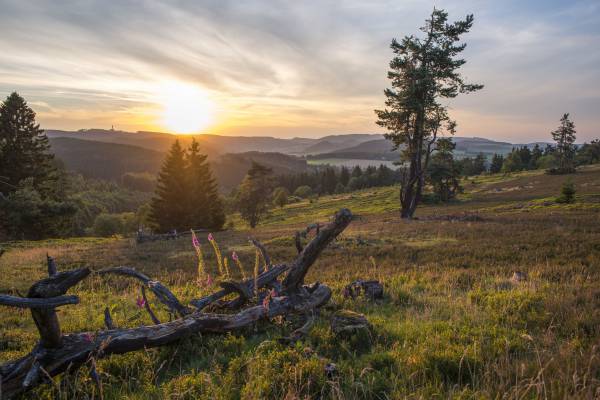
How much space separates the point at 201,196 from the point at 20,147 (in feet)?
71.4

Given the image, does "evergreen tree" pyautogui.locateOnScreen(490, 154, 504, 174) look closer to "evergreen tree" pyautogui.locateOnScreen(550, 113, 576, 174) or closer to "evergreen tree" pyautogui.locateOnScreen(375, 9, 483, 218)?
"evergreen tree" pyautogui.locateOnScreen(550, 113, 576, 174)

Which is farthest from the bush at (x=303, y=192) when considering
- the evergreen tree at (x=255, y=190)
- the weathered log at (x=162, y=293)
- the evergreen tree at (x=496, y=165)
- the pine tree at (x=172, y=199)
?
the weathered log at (x=162, y=293)

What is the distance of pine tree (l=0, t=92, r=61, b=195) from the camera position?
38.5 m

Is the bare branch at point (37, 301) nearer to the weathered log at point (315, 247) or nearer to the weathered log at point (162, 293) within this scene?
the weathered log at point (162, 293)

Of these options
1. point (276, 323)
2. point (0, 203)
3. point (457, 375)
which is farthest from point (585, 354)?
point (0, 203)

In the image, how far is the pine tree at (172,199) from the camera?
4184 centimetres

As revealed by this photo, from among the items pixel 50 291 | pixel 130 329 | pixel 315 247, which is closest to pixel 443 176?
pixel 315 247

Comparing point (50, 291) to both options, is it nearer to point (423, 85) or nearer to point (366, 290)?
point (366, 290)

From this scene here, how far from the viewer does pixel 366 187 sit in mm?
134250

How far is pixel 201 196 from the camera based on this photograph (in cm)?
4400

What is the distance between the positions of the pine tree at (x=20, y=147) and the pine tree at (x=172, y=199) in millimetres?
13631

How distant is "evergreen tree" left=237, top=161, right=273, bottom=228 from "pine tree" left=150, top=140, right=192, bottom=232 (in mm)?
13061

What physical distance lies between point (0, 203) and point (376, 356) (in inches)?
1318

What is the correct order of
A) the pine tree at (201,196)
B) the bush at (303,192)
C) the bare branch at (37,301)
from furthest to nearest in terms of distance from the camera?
the bush at (303,192), the pine tree at (201,196), the bare branch at (37,301)
